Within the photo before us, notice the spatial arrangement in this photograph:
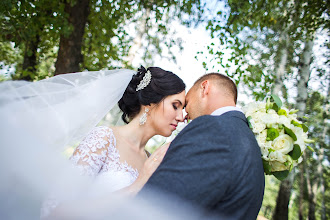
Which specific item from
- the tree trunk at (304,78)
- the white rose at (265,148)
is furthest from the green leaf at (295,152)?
the tree trunk at (304,78)

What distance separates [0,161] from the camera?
1.73m

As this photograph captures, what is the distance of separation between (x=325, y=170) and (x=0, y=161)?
26079 mm

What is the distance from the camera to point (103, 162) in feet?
8.56

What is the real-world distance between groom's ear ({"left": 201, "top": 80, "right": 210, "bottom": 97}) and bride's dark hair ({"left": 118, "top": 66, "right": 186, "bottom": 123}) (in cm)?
70

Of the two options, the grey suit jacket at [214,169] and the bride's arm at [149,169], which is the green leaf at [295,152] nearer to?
the grey suit jacket at [214,169]

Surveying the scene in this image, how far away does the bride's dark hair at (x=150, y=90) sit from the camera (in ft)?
10.3

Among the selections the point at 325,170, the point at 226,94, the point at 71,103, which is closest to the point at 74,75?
the point at 71,103

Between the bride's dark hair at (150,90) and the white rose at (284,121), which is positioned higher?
the white rose at (284,121)

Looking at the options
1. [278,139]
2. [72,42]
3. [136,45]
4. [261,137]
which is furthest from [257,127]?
[136,45]

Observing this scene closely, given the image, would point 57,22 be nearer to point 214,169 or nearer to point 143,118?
point 143,118

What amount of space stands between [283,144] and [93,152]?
5.39 feet

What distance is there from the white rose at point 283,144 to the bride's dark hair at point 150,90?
1332 millimetres

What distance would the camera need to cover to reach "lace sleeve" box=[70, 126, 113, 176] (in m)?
2.31

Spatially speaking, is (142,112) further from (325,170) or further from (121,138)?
(325,170)
